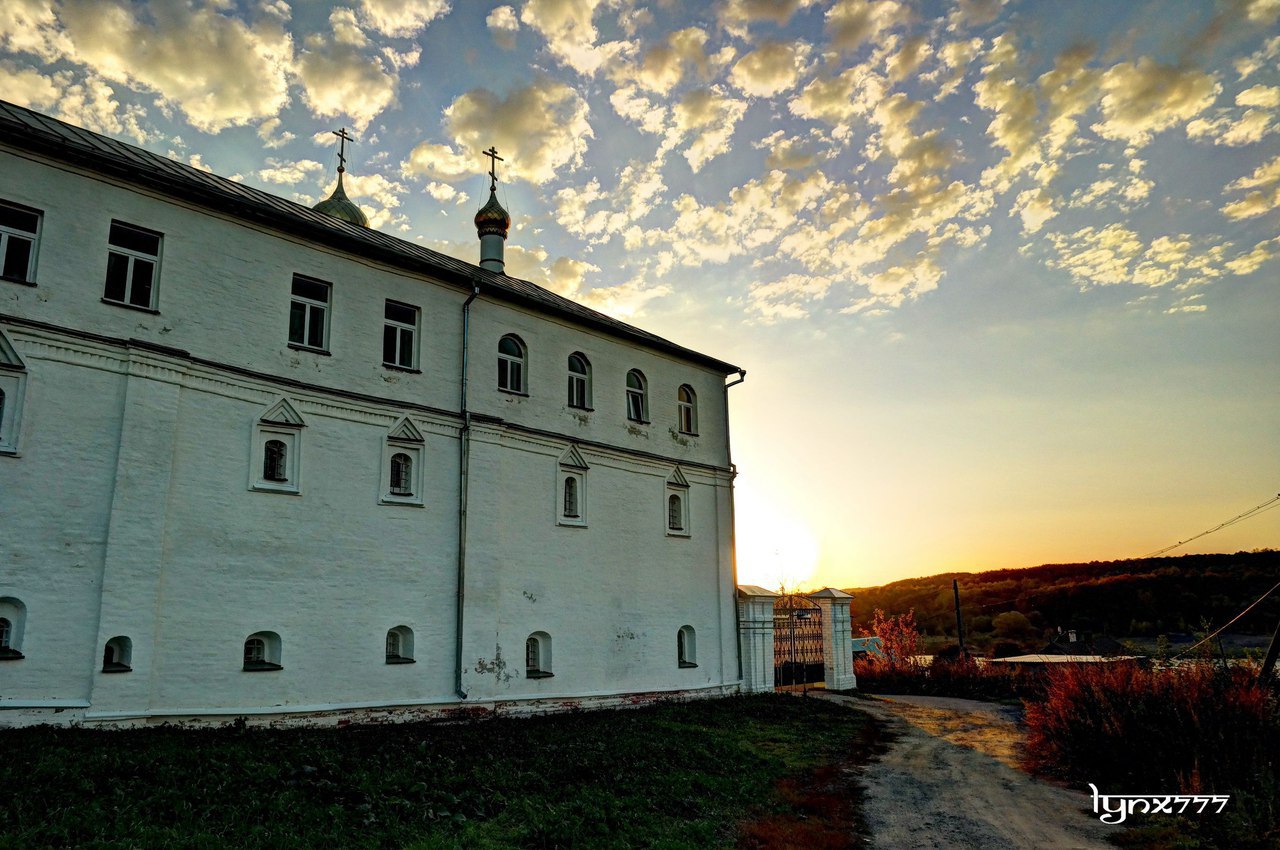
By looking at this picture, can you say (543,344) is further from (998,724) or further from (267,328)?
(998,724)

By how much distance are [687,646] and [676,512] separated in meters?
3.31

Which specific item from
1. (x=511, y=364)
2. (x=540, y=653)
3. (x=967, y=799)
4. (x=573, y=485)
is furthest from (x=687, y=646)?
(x=967, y=799)

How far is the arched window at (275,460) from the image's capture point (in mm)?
13352

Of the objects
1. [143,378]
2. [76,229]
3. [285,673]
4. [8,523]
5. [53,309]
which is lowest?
[285,673]

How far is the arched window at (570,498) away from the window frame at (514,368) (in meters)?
2.25

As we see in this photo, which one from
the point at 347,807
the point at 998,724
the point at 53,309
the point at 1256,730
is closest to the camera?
the point at 347,807

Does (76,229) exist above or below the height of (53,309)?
above

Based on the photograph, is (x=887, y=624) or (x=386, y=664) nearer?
(x=386, y=664)

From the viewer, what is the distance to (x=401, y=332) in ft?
51.5

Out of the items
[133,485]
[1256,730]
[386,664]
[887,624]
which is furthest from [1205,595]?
[133,485]

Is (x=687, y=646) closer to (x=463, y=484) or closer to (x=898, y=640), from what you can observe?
(x=463, y=484)

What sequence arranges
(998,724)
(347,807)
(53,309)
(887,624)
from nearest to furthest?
1. (347,807)
2. (53,309)
3. (998,724)
4. (887,624)

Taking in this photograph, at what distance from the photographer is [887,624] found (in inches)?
1262

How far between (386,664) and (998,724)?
42.2ft
